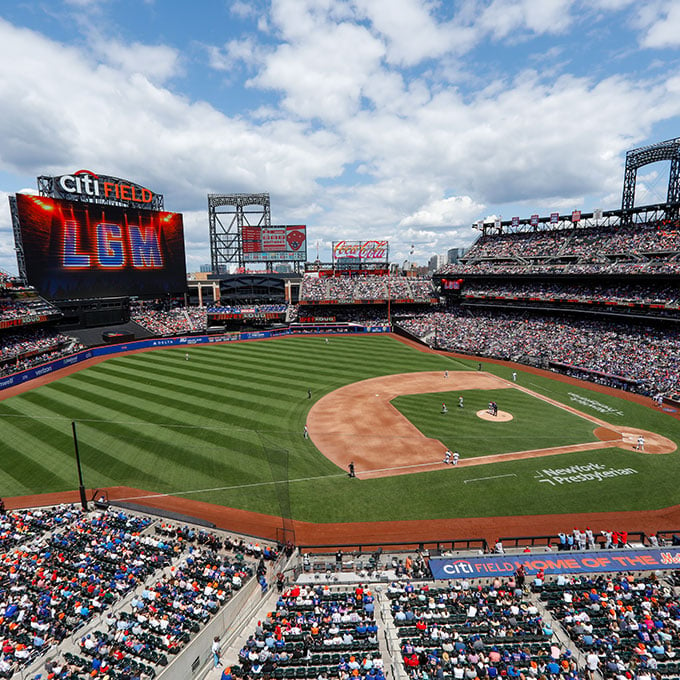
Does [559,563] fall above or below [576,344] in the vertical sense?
below

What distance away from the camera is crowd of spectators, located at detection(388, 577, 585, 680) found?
33.7 feet

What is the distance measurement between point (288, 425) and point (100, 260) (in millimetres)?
50105

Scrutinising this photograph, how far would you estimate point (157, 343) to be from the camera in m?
64.9

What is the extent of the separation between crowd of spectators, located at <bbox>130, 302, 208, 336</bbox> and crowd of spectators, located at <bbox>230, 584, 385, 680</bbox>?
6436 centimetres

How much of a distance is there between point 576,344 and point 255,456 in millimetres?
43392

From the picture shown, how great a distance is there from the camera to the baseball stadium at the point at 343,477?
1161cm

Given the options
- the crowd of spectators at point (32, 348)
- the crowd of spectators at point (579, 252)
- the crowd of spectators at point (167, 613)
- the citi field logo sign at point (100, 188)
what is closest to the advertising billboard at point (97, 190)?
the citi field logo sign at point (100, 188)

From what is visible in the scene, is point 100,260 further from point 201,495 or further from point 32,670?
point 32,670

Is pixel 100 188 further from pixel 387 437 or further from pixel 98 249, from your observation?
pixel 387 437

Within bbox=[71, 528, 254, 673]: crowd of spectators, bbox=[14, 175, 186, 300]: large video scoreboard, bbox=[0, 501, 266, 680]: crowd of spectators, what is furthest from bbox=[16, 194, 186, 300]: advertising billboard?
bbox=[71, 528, 254, 673]: crowd of spectators

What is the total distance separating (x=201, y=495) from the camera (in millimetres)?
Answer: 21891

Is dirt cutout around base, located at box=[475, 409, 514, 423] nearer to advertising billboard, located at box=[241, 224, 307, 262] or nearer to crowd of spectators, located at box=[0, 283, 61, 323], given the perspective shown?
crowd of spectators, located at box=[0, 283, 61, 323]

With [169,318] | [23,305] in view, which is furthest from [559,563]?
[169,318]

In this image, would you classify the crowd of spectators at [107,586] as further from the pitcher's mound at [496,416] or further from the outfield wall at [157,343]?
the outfield wall at [157,343]
